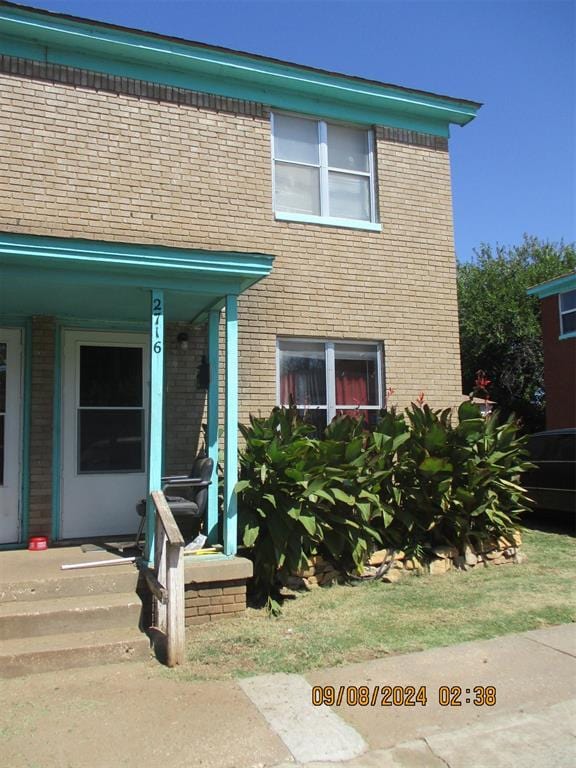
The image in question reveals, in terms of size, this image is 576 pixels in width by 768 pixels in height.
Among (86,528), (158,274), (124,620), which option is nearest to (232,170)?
(158,274)

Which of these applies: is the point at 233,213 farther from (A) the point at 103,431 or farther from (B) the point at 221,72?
(A) the point at 103,431

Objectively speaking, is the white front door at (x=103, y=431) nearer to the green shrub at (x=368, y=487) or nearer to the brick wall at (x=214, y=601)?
the green shrub at (x=368, y=487)

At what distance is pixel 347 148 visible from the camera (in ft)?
28.9

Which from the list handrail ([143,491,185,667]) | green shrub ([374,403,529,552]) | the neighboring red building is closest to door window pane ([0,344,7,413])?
handrail ([143,491,185,667])

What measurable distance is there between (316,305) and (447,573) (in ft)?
11.7

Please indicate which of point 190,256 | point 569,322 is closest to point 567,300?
point 569,322

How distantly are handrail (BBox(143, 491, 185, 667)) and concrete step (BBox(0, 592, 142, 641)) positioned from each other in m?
0.25

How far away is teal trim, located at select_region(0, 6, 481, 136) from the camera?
7.23 meters

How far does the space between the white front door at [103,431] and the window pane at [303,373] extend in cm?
172

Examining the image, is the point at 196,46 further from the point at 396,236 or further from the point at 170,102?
the point at 396,236

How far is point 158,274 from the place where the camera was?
5.83m

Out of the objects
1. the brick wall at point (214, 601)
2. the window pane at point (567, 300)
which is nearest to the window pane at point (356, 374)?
the brick wall at point (214, 601)

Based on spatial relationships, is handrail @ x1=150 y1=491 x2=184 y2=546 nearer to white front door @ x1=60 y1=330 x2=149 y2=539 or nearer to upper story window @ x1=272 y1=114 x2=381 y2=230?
white front door @ x1=60 y1=330 x2=149 y2=539

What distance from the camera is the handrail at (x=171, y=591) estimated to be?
4691 mm
